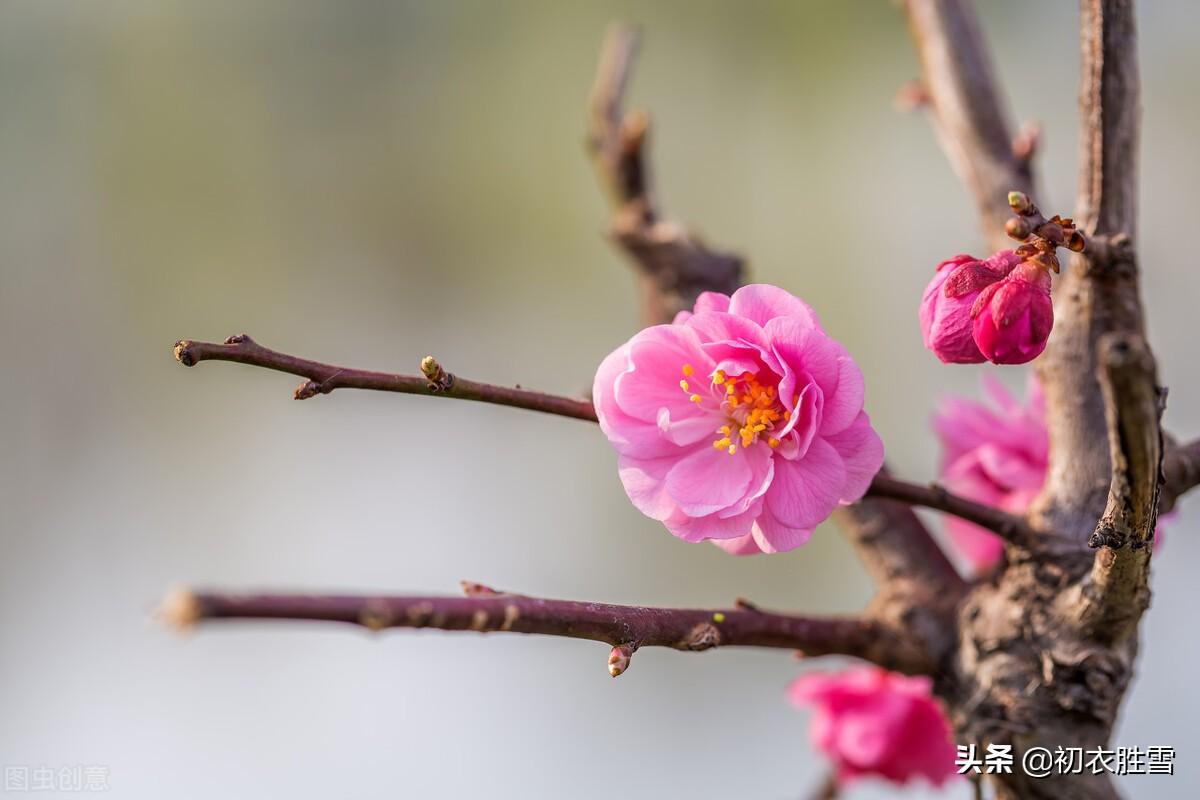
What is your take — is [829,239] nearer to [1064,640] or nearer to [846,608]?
[846,608]

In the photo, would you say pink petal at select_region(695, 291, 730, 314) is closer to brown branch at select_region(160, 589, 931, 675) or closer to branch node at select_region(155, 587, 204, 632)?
brown branch at select_region(160, 589, 931, 675)

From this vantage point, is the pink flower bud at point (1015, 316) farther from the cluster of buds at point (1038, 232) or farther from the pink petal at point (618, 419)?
the pink petal at point (618, 419)

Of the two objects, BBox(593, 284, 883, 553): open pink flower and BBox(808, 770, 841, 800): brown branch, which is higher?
BBox(593, 284, 883, 553): open pink flower

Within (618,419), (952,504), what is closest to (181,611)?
(618,419)

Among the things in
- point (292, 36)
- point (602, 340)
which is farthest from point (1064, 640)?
point (292, 36)

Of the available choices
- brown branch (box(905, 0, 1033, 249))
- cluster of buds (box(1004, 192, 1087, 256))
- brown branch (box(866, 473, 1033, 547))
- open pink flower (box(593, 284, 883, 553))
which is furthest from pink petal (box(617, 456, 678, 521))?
brown branch (box(905, 0, 1033, 249))

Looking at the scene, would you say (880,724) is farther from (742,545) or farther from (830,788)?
(742,545)
